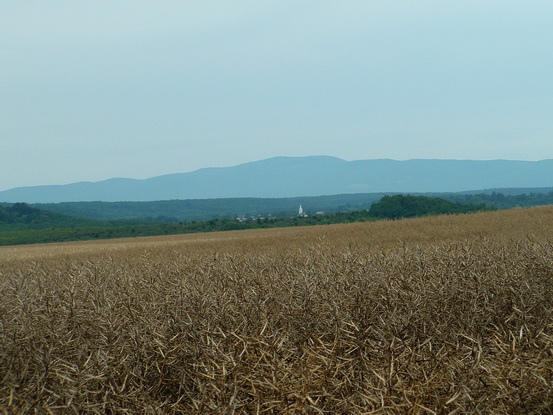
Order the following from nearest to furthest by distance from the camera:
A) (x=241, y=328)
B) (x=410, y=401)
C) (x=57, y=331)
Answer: (x=410, y=401) → (x=57, y=331) → (x=241, y=328)

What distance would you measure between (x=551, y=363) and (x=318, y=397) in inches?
53.1

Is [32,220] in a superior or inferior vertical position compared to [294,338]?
superior

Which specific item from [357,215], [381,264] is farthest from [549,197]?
[381,264]

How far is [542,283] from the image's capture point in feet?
22.5

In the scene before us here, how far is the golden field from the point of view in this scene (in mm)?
3713

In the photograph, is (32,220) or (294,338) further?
(32,220)

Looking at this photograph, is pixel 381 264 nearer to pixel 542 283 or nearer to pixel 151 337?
pixel 542 283

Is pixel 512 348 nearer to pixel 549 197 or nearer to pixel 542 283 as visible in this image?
pixel 542 283

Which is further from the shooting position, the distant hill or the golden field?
the distant hill

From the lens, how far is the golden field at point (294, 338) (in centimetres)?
371

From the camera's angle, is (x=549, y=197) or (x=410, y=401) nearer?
(x=410, y=401)

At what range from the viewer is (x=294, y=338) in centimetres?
550

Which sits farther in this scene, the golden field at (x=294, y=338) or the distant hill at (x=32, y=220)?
the distant hill at (x=32, y=220)

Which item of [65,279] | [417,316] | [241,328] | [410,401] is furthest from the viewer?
[65,279]
